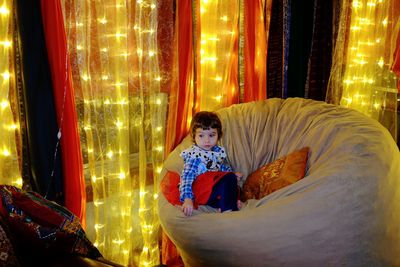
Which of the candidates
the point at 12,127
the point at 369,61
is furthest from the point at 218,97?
the point at 369,61

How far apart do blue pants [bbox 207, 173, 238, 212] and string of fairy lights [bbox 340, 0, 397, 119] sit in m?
1.87

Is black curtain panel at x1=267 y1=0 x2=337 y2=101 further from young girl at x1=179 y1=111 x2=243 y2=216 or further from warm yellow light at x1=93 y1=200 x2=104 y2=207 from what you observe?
warm yellow light at x1=93 y1=200 x2=104 y2=207

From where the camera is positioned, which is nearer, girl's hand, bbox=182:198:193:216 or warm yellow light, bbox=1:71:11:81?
warm yellow light, bbox=1:71:11:81

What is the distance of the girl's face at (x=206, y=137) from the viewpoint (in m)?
2.37

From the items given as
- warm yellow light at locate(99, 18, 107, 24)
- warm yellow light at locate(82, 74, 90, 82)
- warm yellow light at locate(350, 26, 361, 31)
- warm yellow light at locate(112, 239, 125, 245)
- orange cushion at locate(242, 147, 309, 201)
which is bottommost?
warm yellow light at locate(112, 239, 125, 245)

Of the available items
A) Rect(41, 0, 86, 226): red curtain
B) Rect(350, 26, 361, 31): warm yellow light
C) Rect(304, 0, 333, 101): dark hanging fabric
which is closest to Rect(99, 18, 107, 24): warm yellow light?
Rect(41, 0, 86, 226): red curtain

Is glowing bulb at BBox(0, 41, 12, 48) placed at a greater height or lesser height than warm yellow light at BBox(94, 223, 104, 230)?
greater

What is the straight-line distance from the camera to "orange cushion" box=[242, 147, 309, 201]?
2.20 metres

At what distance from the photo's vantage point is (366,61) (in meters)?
3.56

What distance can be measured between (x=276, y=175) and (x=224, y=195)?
12.8 inches

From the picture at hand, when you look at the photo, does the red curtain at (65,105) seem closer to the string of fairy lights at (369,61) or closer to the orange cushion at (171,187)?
the orange cushion at (171,187)

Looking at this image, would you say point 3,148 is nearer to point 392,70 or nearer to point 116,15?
point 116,15

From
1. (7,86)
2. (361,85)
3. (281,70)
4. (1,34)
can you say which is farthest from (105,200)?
(361,85)

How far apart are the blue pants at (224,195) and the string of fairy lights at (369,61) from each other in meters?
1.87
